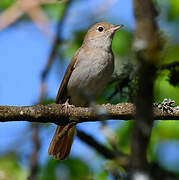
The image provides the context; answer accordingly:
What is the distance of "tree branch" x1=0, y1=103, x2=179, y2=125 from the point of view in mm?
3109

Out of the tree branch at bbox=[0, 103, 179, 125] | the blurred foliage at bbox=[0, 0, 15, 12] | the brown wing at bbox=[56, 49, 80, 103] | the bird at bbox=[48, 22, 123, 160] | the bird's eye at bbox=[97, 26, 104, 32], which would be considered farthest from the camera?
the bird's eye at bbox=[97, 26, 104, 32]

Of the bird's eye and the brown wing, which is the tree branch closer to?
the brown wing

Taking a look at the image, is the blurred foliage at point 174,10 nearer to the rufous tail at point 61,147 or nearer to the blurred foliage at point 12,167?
the rufous tail at point 61,147

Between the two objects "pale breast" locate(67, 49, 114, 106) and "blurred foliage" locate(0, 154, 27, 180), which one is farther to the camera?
"pale breast" locate(67, 49, 114, 106)

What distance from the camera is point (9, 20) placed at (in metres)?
5.22

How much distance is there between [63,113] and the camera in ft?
10.9

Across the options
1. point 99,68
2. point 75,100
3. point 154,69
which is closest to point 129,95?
point 99,68

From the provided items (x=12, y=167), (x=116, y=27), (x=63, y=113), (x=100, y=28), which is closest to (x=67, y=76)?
(x=116, y=27)

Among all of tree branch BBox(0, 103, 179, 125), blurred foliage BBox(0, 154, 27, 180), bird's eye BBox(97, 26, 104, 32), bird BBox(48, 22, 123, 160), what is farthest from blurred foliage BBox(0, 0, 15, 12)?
tree branch BBox(0, 103, 179, 125)

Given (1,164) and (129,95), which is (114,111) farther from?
(1,164)

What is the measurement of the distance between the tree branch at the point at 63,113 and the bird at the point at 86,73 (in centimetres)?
137

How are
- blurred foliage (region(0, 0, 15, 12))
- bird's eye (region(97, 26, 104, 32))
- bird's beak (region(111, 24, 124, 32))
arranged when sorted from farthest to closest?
bird's eye (region(97, 26, 104, 32))
blurred foliage (region(0, 0, 15, 12))
bird's beak (region(111, 24, 124, 32))

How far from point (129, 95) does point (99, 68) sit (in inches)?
53.0

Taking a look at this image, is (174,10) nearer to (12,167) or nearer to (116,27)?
(116,27)
